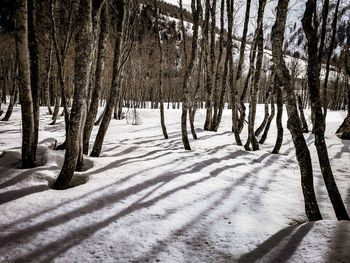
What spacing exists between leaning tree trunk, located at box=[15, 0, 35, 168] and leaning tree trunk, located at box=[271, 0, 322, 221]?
3676 mm

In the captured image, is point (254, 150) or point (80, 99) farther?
point (254, 150)

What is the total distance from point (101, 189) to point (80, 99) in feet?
4.40

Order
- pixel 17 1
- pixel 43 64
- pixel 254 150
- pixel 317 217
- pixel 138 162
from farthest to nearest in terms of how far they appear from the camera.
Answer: pixel 43 64 < pixel 254 150 < pixel 138 162 < pixel 17 1 < pixel 317 217

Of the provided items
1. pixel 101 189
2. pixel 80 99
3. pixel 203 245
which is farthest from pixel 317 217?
pixel 80 99

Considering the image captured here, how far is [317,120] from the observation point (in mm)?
3049

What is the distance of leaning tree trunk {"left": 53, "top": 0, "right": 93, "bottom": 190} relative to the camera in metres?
3.09

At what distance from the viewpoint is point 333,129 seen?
13367mm

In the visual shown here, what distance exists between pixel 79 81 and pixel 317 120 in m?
3.39

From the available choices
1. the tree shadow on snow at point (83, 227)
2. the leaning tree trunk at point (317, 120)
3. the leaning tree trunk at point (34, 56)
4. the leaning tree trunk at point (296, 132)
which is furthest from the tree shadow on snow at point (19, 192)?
the leaning tree trunk at point (317, 120)

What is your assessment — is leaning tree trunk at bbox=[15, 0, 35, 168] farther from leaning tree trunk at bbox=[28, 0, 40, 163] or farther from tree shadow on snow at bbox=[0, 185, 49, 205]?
tree shadow on snow at bbox=[0, 185, 49, 205]

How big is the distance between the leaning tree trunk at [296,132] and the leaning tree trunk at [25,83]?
12.1 feet

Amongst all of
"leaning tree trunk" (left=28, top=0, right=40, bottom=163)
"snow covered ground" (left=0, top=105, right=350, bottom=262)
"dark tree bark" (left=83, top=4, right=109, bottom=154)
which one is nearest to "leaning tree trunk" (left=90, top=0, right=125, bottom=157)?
"dark tree bark" (left=83, top=4, right=109, bottom=154)

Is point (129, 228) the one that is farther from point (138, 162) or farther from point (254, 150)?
point (254, 150)

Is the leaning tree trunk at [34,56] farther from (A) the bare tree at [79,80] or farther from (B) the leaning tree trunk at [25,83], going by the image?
(A) the bare tree at [79,80]
